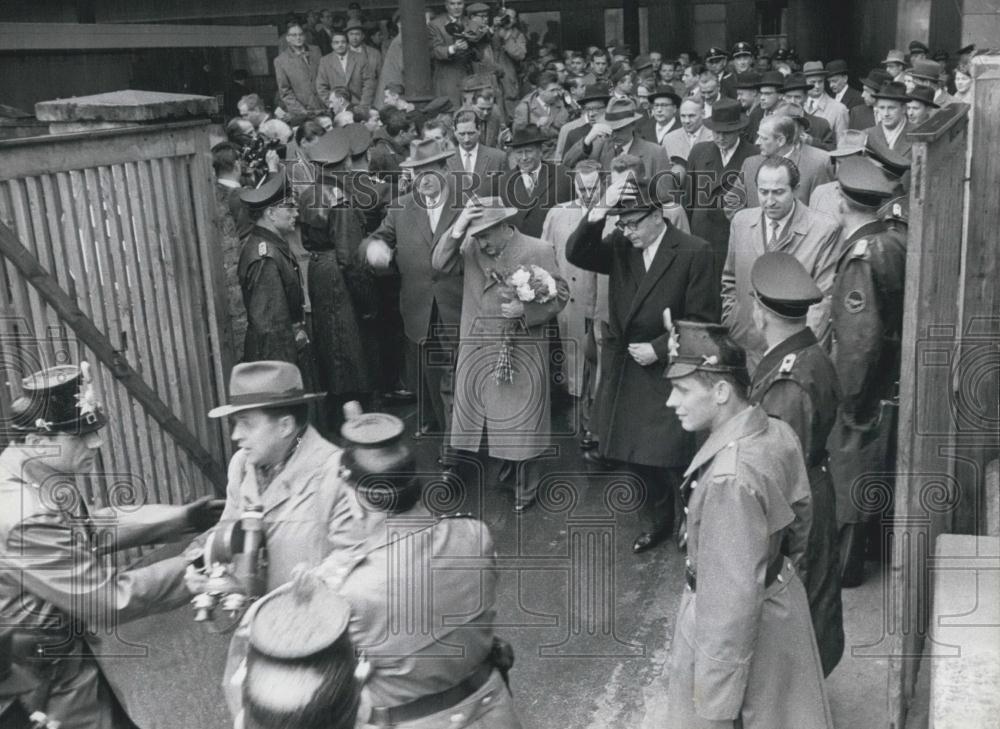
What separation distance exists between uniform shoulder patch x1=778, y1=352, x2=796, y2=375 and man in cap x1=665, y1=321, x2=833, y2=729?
0.57 metres

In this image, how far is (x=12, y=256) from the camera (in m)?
5.08

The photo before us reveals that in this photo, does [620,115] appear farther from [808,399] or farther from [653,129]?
[808,399]

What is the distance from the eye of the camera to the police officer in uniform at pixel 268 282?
6770 mm

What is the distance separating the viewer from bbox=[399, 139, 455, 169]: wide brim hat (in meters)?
7.34

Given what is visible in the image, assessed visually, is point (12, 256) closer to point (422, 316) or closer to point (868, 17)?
point (422, 316)

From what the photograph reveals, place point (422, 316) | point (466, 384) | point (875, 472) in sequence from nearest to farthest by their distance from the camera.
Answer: point (875, 472) < point (466, 384) < point (422, 316)

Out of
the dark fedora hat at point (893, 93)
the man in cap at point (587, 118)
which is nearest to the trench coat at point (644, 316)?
the dark fedora hat at point (893, 93)

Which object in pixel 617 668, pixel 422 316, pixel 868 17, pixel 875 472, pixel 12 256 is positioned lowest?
pixel 617 668

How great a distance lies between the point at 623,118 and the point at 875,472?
4.41 m

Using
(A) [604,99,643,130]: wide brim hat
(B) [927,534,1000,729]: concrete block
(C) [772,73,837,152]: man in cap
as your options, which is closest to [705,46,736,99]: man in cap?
(C) [772,73,837,152]: man in cap

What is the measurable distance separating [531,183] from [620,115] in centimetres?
115

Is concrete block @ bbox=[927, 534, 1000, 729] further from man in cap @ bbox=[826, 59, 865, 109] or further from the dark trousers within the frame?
man in cap @ bbox=[826, 59, 865, 109]

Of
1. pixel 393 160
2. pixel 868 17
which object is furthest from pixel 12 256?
pixel 868 17

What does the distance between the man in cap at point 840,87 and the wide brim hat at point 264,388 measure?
1108 centimetres
